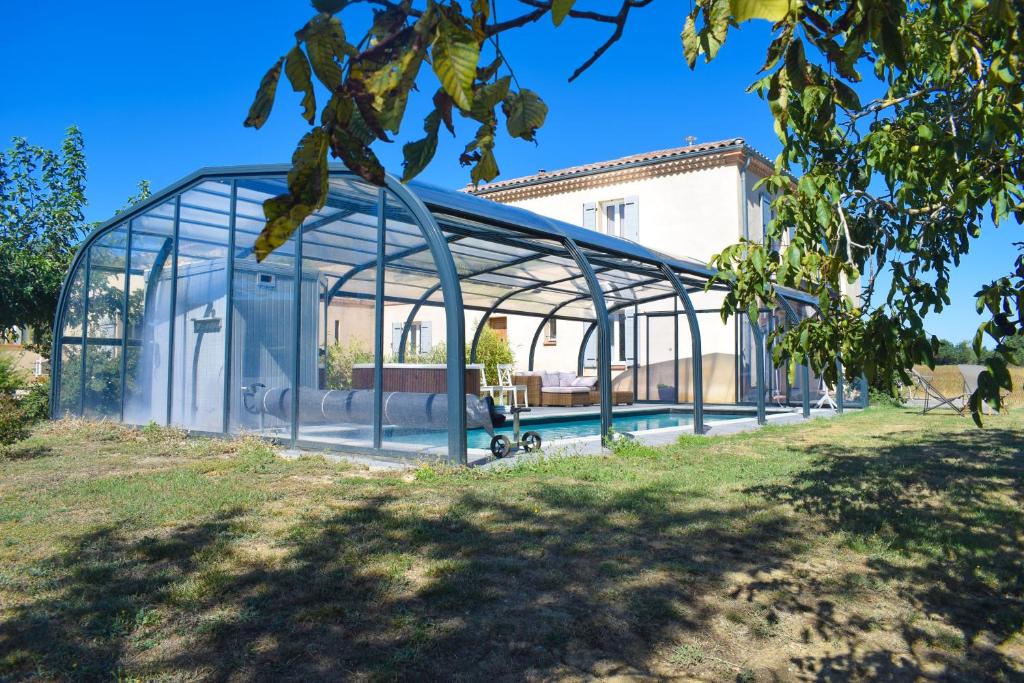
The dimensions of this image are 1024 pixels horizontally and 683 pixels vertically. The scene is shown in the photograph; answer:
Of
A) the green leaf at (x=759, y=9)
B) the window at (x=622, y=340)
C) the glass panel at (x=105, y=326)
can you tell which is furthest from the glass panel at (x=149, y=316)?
the window at (x=622, y=340)

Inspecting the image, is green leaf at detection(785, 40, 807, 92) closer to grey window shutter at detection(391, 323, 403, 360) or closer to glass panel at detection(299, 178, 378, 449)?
glass panel at detection(299, 178, 378, 449)

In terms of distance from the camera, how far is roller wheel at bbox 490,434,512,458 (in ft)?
24.4

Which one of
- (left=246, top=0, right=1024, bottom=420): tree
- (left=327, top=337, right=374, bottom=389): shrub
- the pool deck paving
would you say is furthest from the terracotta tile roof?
(left=246, top=0, right=1024, bottom=420): tree

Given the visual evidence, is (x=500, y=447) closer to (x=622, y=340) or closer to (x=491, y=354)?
(x=491, y=354)

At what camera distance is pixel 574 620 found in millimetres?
3027

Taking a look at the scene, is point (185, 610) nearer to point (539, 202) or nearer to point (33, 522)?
point (33, 522)

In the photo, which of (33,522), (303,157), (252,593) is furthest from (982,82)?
(33,522)

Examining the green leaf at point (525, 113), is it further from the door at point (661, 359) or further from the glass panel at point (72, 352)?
the door at point (661, 359)

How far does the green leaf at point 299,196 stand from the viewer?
970mm

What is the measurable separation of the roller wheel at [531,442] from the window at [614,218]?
45.5ft

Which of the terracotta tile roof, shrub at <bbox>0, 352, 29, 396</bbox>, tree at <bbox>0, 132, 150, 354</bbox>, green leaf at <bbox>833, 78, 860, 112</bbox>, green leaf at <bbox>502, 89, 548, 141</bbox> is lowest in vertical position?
shrub at <bbox>0, 352, 29, 396</bbox>

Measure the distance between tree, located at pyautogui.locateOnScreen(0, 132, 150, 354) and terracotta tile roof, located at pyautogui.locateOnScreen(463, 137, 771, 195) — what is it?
9.09 metres

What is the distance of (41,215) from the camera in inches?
624

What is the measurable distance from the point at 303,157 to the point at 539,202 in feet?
73.2
